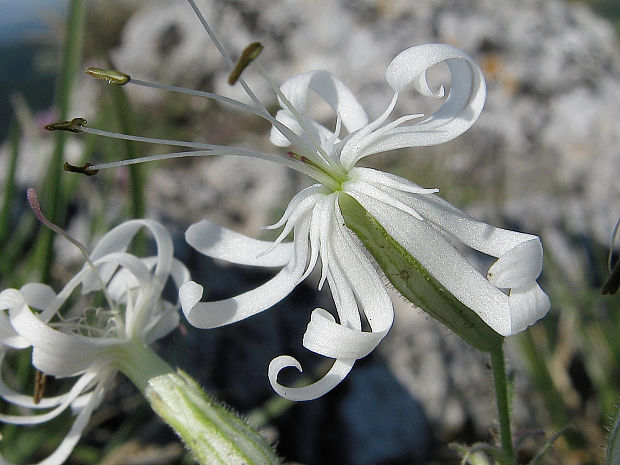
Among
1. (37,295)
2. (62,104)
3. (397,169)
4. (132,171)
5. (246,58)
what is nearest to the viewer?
(246,58)

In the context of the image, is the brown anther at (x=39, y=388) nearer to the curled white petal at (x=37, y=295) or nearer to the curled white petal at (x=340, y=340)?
the curled white petal at (x=37, y=295)

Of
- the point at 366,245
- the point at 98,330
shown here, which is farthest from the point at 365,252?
the point at 98,330

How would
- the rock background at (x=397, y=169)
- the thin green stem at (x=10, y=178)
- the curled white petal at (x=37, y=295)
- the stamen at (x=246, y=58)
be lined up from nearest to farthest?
the stamen at (x=246, y=58) < the curled white petal at (x=37, y=295) < the thin green stem at (x=10, y=178) < the rock background at (x=397, y=169)

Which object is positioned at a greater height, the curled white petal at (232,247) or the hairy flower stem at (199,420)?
the curled white petal at (232,247)

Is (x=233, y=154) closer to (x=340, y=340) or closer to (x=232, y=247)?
(x=232, y=247)

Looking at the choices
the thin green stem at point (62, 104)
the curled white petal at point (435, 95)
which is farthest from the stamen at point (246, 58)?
the thin green stem at point (62, 104)

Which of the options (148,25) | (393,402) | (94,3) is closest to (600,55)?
(393,402)

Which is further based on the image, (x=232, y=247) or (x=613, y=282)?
(x=232, y=247)
